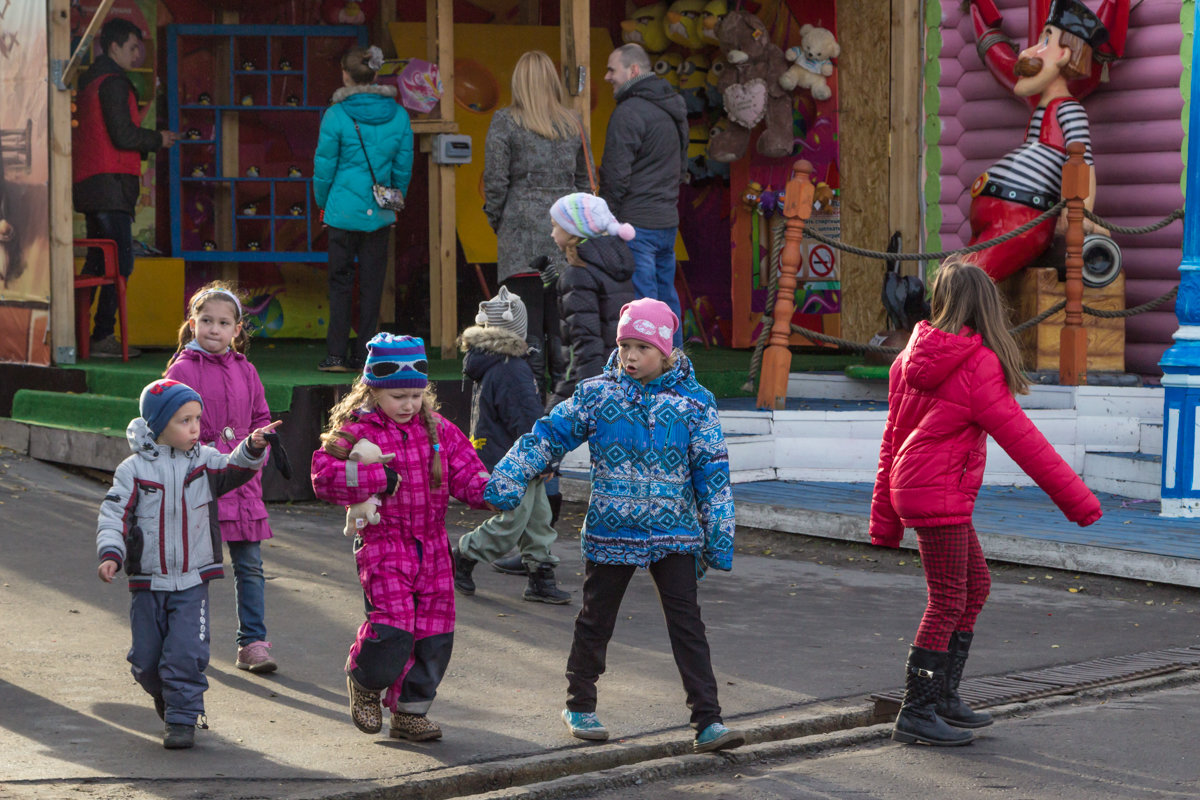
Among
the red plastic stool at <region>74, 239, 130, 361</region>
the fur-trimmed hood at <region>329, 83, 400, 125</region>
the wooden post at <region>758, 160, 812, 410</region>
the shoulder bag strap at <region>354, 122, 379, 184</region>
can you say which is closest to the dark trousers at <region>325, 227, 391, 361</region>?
the shoulder bag strap at <region>354, 122, 379, 184</region>

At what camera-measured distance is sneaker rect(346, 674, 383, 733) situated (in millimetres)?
4930

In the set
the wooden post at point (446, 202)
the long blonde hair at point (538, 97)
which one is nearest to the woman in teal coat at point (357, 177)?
the wooden post at point (446, 202)

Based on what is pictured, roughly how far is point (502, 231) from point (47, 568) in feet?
11.7

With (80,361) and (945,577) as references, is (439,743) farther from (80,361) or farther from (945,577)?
(80,361)

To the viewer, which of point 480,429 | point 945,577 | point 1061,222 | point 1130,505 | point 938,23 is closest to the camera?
point 945,577

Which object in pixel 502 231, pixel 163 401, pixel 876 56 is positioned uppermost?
pixel 876 56

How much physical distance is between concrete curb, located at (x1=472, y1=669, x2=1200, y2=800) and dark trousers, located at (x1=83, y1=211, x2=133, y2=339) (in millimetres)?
8026

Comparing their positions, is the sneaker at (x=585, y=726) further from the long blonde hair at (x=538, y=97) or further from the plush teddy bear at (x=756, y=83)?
the plush teddy bear at (x=756, y=83)

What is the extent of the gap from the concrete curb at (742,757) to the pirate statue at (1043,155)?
5.84 metres

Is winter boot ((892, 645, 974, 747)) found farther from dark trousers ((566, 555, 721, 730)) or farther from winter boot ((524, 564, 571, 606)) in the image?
winter boot ((524, 564, 571, 606))

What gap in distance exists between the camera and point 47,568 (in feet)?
24.7

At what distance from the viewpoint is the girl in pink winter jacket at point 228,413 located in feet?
19.6

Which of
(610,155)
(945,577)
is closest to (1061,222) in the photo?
(610,155)

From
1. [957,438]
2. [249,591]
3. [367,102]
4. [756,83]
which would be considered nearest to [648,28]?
[756,83]
